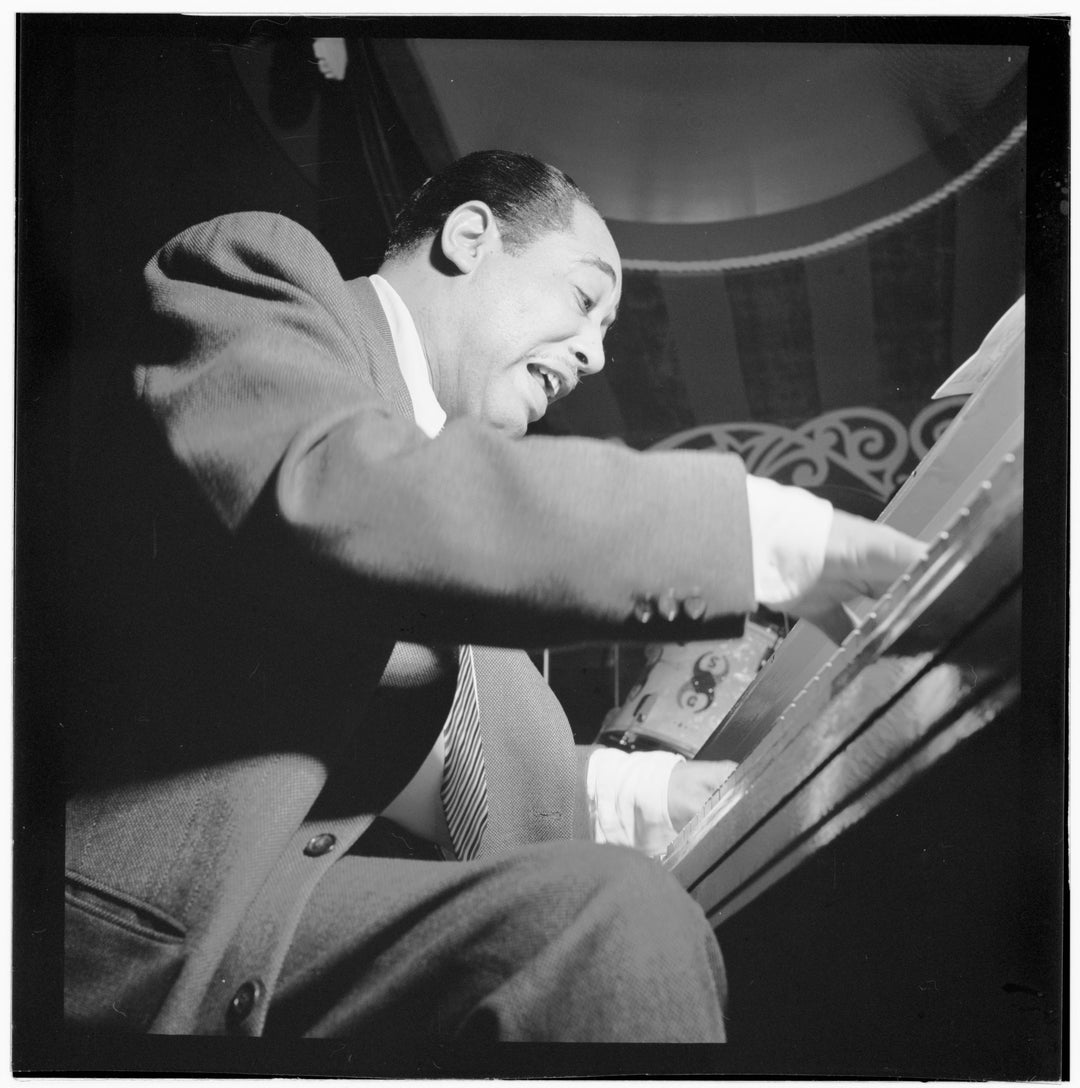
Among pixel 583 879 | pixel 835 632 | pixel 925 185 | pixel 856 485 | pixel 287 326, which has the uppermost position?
pixel 925 185

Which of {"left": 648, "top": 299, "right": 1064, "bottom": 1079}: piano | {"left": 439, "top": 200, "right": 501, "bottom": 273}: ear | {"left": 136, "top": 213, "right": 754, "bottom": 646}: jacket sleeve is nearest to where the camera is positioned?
{"left": 136, "top": 213, "right": 754, "bottom": 646}: jacket sleeve

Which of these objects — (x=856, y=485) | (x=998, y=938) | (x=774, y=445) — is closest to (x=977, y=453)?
(x=856, y=485)

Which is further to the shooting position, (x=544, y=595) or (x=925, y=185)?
(x=925, y=185)

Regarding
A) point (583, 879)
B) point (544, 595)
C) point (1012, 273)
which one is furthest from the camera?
point (1012, 273)

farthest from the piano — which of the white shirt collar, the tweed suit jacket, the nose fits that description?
the white shirt collar

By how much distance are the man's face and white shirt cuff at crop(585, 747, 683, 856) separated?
50 centimetres

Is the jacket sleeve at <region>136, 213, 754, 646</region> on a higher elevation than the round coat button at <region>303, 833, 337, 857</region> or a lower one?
higher

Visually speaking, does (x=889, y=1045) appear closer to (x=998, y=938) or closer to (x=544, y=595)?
(x=998, y=938)

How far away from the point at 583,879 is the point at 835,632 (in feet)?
1.59

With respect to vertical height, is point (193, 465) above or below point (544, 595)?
above

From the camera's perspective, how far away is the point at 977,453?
1767 mm

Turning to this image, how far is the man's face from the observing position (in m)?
1.80

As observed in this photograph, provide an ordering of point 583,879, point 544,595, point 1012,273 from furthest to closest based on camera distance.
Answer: point 1012,273, point 583,879, point 544,595

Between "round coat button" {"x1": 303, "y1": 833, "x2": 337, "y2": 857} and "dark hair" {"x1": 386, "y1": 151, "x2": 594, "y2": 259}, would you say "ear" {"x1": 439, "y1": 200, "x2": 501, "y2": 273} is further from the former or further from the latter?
"round coat button" {"x1": 303, "y1": 833, "x2": 337, "y2": 857}
